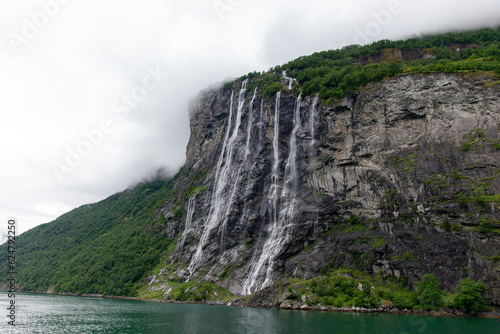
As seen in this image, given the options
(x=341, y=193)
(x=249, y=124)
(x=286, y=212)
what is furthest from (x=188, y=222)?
(x=341, y=193)

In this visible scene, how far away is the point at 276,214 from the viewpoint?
79.1 m

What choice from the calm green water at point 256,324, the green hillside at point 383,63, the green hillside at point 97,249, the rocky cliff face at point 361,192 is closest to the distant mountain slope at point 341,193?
the rocky cliff face at point 361,192

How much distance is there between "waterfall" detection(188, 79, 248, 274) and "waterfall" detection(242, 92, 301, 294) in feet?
46.4

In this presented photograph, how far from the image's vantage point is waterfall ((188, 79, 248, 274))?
88.4 m

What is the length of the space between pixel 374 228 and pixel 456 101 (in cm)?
3045

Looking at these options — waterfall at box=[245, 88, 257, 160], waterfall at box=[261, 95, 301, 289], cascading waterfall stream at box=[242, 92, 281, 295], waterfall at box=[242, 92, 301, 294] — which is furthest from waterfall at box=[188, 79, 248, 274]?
waterfall at box=[261, 95, 301, 289]

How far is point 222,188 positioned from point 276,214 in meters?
24.5

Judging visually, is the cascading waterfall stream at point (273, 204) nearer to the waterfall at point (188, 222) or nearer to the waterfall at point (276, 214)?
the waterfall at point (276, 214)

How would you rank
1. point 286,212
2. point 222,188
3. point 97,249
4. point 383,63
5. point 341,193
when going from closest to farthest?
point 341,193
point 286,212
point 383,63
point 222,188
point 97,249

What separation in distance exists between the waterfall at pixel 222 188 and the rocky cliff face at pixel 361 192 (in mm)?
495

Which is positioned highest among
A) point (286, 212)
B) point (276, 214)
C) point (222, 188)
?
point (222, 188)

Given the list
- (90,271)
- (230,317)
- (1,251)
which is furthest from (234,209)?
(1,251)

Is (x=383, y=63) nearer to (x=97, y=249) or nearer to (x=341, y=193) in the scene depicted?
(x=341, y=193)

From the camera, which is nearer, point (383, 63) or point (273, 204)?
point (273, 204)
